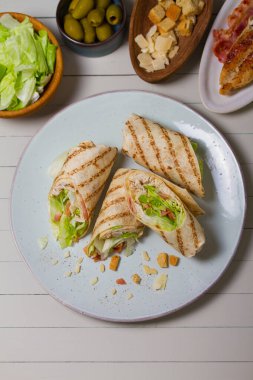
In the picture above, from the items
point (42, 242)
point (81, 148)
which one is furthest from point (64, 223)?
point (81, 148)

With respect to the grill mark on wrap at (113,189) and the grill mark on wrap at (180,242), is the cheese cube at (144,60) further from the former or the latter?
the grill mark on wrap at (180,242)

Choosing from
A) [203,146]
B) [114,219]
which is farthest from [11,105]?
[203,146]

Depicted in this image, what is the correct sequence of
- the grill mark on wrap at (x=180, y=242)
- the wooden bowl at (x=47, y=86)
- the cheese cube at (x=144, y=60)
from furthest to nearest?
the cheese cube at (x=144, y=60) < the wooden bowl at (x=47, y=86) < the grill mark on wrap at (x=180, y=242)

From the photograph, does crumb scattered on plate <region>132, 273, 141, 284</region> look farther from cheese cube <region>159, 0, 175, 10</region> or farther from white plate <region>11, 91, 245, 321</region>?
cheese cube <region>159, 0, 175, 10</region>

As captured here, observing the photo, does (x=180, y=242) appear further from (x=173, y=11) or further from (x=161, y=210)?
(x=173, y=11)

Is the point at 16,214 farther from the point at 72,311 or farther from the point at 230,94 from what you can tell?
the point at 230,94

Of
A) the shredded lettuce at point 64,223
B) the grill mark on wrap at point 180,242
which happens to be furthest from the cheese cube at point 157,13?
the grill mark on wrap at point 180,242
